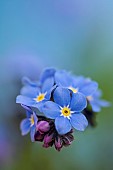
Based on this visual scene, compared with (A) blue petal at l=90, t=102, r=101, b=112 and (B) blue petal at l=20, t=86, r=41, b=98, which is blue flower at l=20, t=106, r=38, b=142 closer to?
(B) blue petal at l=20, t=86, r=41, b=98

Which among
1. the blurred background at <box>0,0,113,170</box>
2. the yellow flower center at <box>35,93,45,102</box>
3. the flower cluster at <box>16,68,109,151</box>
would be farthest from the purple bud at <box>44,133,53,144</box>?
the blurred background at <box>0,0,113,170</box>

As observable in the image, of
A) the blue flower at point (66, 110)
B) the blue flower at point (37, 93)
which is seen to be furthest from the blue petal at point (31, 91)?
the blue flower at point (66, 110)

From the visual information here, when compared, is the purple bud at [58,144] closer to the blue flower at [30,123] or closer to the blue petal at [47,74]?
the blue flower at [30,123]

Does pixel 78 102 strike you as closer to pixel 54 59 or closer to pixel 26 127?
pixel 26 127

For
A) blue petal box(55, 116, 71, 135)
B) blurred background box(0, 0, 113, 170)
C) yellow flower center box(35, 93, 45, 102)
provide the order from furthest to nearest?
blurred background box(0, 0, 113, 170)
yellow flower center box(35, 93, 45, 102)
blue petal box(55, 116, 71, 135)

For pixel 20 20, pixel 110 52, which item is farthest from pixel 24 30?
pixel 110 52
